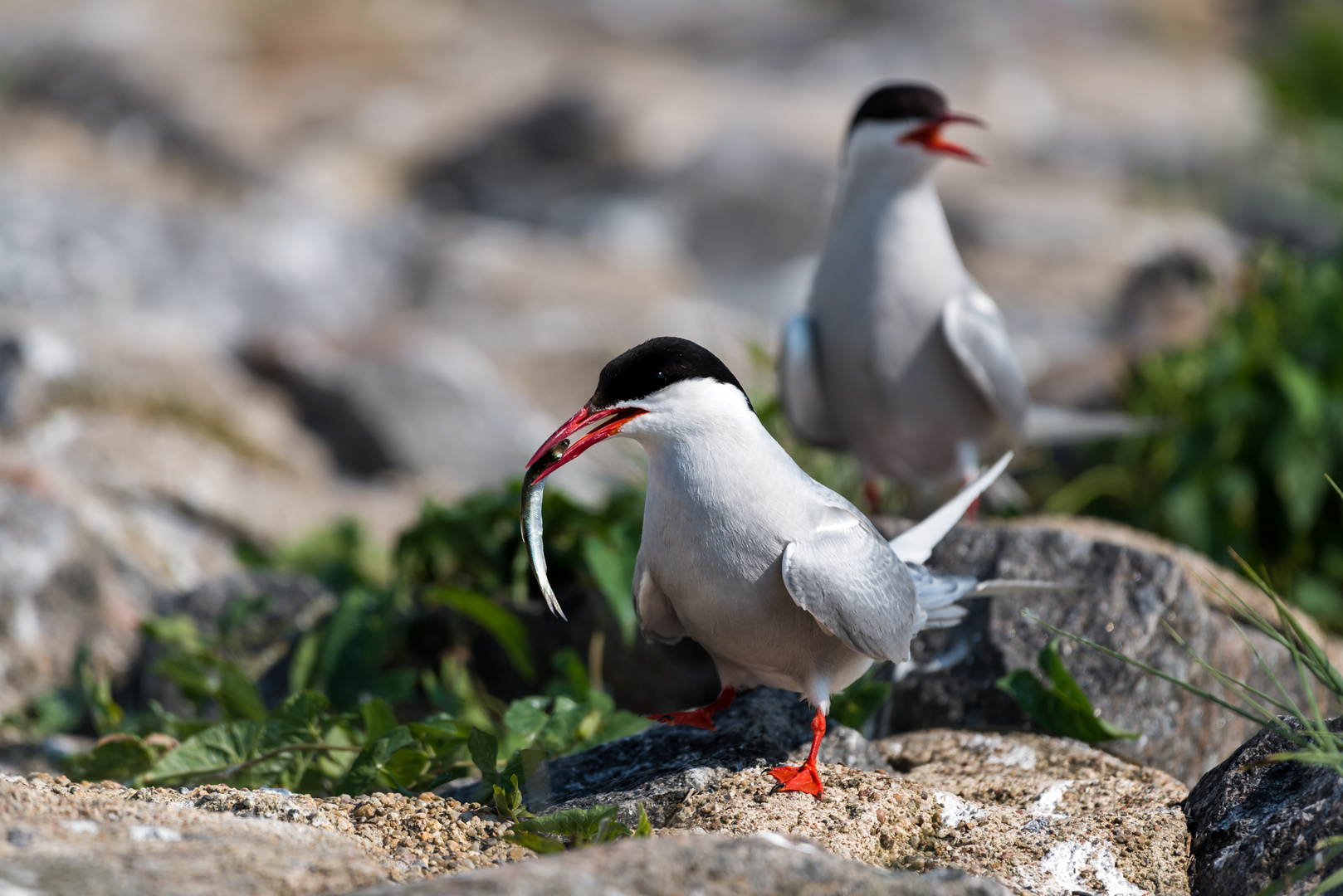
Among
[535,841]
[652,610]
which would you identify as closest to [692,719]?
[652,610]

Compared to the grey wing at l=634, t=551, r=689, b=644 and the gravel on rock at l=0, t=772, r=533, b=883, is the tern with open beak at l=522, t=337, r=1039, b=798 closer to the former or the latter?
the grey wing at l=634, t=551, r=689, b=644

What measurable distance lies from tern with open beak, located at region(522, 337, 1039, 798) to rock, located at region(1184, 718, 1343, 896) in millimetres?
655

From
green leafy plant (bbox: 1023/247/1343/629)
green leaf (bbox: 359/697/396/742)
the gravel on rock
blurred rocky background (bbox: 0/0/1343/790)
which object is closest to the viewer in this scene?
the gravel on rock

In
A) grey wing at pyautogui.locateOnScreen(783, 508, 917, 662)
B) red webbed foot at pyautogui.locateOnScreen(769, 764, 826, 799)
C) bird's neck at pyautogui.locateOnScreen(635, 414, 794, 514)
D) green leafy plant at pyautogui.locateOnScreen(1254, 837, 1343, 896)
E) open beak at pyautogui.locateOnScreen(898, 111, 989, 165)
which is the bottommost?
red webbed foot at pyautogui.locateOnScreen(769, 764, 826, 799)

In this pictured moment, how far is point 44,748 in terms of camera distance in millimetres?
3602

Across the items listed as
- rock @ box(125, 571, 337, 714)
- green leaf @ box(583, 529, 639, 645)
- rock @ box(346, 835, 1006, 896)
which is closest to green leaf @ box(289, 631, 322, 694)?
rock @ box(125, 571, 337, 714)

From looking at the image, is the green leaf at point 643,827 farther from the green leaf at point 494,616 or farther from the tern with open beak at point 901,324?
the tern with open beak at point 901,324

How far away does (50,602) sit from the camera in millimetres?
4078

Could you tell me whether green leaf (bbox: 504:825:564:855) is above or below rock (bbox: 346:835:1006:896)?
A: below

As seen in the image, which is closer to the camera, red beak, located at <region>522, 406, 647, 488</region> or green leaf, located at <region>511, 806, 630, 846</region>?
green leaf, located at <region>511, 806, 630, 846</region>

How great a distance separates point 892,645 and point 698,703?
113 centimetres

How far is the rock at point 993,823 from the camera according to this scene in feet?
7.32

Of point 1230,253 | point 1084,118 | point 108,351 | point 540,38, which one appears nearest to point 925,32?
point 1084,118

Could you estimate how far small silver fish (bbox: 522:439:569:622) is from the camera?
7.95 feet
